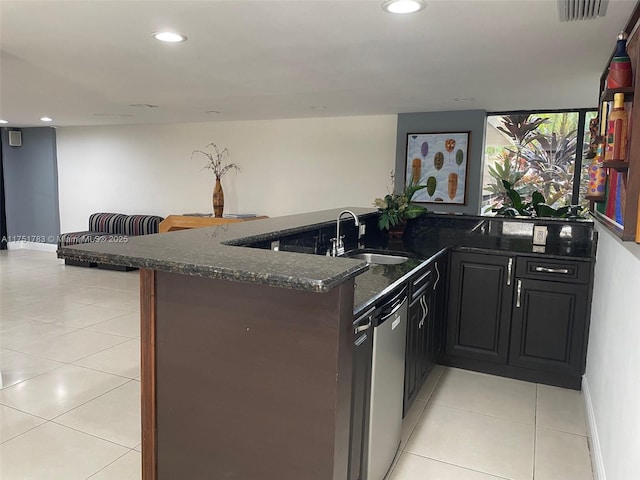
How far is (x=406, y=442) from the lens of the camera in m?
2.52

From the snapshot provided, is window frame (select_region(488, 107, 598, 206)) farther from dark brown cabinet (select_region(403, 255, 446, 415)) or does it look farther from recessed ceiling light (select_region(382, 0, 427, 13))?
recessed ceiling light (select_region(382, 0, 427, 13))

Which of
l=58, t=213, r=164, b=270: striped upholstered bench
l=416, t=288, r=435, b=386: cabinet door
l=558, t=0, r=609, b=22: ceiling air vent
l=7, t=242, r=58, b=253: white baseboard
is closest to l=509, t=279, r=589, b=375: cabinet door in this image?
l=416, t=288, r=435, b=386: cabinet door

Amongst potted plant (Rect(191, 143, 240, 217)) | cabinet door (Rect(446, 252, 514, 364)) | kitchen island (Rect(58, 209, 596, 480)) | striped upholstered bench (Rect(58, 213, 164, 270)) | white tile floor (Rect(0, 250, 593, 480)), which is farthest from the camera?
striped upholstered bench (Rect(58, 213, 164, 270))

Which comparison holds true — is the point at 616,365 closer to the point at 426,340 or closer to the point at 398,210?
the point at 426,340

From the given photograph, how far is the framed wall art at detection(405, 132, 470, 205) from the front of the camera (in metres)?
5.50

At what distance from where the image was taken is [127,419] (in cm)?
272

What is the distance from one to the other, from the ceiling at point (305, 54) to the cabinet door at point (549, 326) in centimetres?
157

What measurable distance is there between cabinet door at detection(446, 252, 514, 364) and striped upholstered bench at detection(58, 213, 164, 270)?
5.33 metres

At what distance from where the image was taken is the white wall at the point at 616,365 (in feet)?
5.36

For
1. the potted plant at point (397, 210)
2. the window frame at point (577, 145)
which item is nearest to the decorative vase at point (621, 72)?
the potted plant at point (397, 210)

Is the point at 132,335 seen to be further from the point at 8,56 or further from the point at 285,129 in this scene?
the point at 285,129

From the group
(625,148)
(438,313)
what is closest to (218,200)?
(438,313)

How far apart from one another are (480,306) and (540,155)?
2.83 m

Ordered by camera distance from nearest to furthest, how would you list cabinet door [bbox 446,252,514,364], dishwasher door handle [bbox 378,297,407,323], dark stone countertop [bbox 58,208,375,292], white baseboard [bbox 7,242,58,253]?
1. dark stone countertop [bbox 58,208,375,292]
2. dishwasher door handle [bbox 378,297,407,323]
3. cabinet door [bbox 446,252,514,364]
4. white baseboard [bbox 7,242,58,253]
